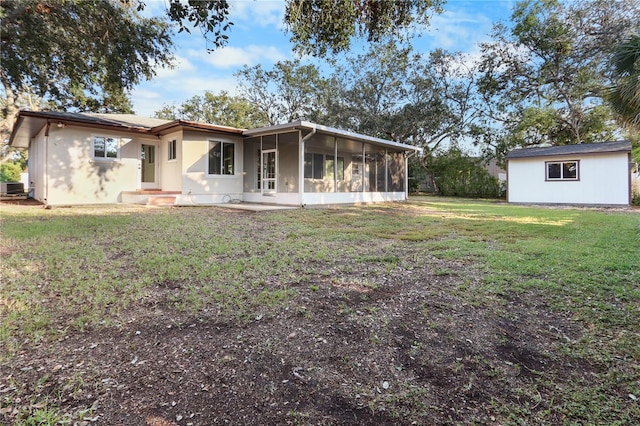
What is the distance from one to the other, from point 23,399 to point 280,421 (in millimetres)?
1331

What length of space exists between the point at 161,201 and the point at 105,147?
327cm

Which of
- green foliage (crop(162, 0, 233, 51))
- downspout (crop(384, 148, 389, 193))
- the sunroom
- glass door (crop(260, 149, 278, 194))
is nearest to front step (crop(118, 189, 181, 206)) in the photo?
the sunroom

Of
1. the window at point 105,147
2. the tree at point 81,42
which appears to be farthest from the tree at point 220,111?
the window at point 105,147

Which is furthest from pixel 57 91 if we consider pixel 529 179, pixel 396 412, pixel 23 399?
pixel 529 179

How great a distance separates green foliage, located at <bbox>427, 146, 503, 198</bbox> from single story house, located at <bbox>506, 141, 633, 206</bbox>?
3060 millimetres

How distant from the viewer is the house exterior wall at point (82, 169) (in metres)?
11.2

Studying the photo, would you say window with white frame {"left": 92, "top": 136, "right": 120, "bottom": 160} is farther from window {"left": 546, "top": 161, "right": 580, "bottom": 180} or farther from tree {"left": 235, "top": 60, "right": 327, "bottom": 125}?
window {"left": 546, "top": 161, "right": 580, "bottom": 180}

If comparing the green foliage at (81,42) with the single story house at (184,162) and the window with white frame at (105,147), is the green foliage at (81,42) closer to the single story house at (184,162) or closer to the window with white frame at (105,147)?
the single story house at (184,162)

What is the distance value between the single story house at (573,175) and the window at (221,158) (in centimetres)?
1415

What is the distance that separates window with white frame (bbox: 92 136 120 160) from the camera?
12.1 meters

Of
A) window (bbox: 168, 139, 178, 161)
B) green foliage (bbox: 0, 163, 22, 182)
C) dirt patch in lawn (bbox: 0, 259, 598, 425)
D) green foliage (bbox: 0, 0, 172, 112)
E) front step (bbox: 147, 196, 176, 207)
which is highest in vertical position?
green foliage (bbox: 0, 0, 172, 112)

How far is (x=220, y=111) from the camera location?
28.7m

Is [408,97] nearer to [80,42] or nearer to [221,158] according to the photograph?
[221,158]

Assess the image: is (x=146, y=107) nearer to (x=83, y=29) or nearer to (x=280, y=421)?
(x=83, y=29)
